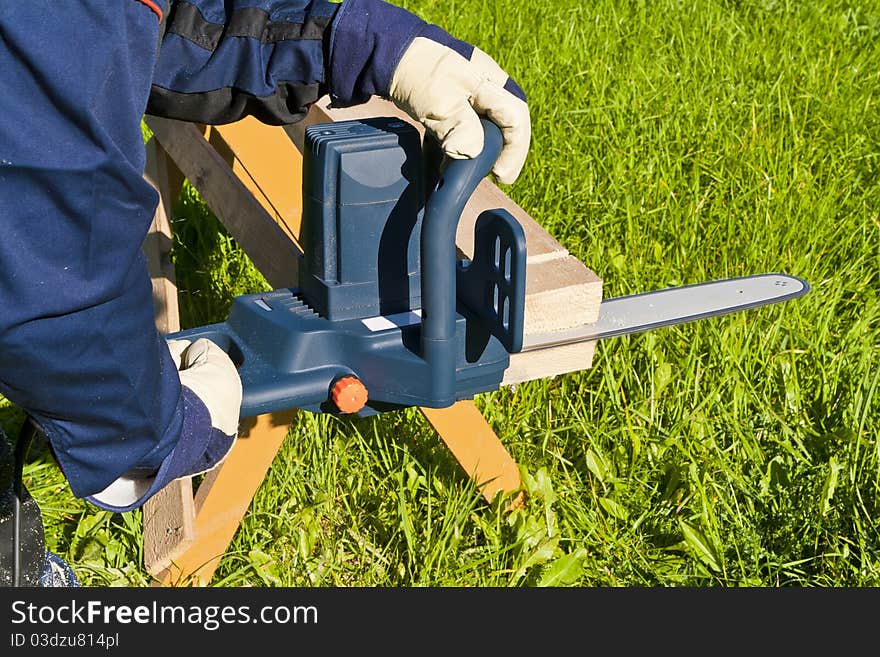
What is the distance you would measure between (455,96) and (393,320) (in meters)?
0.37

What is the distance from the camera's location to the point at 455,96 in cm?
162

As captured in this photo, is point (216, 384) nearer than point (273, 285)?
Yes

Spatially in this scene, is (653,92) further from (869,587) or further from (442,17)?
(869,587)

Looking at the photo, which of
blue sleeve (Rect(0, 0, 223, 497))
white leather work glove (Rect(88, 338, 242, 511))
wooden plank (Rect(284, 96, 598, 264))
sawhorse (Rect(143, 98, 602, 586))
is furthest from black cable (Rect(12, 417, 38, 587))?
wooden plank (Rect(284, 96, 598, 264))

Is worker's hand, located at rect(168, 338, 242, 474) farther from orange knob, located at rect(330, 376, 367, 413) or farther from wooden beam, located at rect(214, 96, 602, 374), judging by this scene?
wooden beam, located at rect(214, 96, 602, 374)

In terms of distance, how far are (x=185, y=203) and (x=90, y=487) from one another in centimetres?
220

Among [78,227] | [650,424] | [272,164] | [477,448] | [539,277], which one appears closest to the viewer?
[78,227]

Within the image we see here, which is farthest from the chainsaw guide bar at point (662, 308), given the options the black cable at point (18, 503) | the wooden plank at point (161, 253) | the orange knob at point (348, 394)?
the wooden plank at point (161, 253)

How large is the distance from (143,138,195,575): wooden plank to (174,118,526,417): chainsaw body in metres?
0.56

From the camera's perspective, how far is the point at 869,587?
6.98 feet

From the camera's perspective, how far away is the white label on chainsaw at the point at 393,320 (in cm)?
167

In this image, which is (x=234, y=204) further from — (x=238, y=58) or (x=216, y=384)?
(x=216, y=384)

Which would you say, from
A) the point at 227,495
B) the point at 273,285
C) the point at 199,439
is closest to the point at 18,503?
the point at 199,439

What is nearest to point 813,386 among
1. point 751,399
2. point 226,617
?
point 751,399
